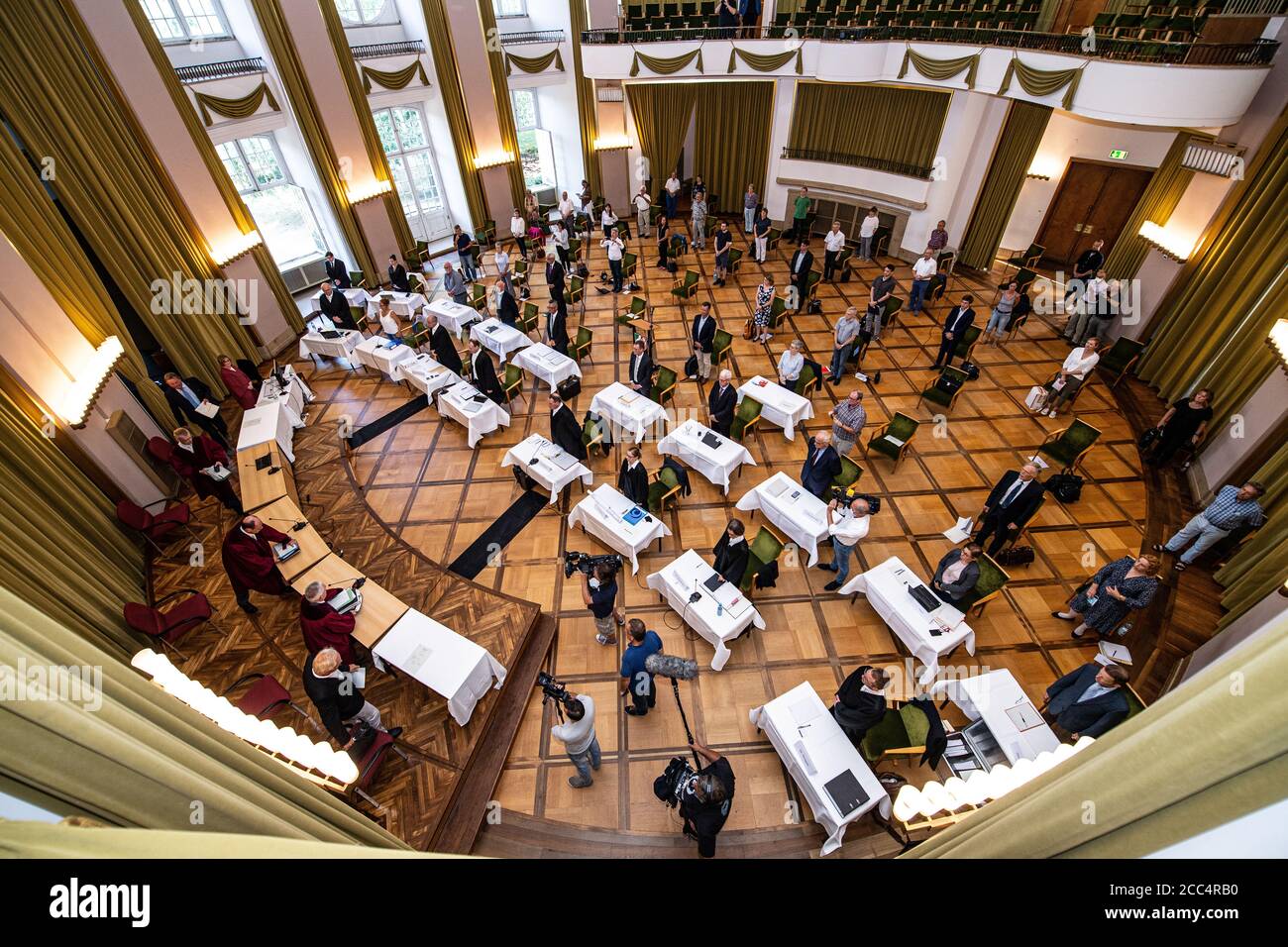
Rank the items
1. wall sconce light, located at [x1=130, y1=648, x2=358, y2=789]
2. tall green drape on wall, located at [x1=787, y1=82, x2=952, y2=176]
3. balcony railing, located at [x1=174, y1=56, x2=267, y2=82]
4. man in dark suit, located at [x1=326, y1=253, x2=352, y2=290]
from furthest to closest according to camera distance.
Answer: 1. tall green drape on wall, located at [x1=787, y1=82, x2=952, y2=176]
2. man in dark suit, located at [x1=326, y1=253, x2=352, y2=290]
3. balcony railing, located at [x1=174, y1=56, x2=267, y2=82]
4. wall sconce light, located at [x1=130, y1=648, x2=358, y2=789]

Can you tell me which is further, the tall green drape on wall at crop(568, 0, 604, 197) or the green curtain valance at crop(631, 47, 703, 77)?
the tall green drape on wall at crop(568, 0, 604, 197)

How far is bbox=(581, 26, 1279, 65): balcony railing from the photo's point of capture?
7941mm

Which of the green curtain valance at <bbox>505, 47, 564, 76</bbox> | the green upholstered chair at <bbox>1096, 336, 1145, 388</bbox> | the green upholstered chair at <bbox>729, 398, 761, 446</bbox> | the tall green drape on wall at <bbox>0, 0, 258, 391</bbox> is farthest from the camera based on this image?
the green curtain valance at <bbox>505, 47, 564, 76</bbox>

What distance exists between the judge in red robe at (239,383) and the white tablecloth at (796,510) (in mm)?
8713

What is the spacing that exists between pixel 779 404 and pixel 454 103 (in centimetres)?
1250

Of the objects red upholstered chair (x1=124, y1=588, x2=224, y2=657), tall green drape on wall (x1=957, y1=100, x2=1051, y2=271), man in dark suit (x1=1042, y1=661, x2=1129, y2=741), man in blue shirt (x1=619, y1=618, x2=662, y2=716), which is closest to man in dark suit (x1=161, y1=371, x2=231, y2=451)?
red upholstered chair (x1=124, y1=588, x2=224, y2=657)

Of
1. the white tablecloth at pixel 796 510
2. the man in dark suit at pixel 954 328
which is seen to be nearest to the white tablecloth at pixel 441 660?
the white tablecloth at pixel 796 510

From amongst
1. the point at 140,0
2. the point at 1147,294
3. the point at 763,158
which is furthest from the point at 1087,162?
the point at 140,0

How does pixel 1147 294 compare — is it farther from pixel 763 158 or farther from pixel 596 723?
pixel 596 723

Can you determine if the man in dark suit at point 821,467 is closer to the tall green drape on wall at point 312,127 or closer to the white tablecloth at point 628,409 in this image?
the white tablecloth at point 628,409

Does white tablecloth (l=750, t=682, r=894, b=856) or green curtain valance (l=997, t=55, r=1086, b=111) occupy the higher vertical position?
green curtain valance (l=997, t=55, r=1086, b=111)

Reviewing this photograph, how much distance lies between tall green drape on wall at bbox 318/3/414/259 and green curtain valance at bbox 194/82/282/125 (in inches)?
75.1

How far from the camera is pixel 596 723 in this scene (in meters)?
5.89

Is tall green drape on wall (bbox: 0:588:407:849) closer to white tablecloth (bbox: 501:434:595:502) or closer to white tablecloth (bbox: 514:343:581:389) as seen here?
white tablecloth (bbox: 501:434:595:502)
